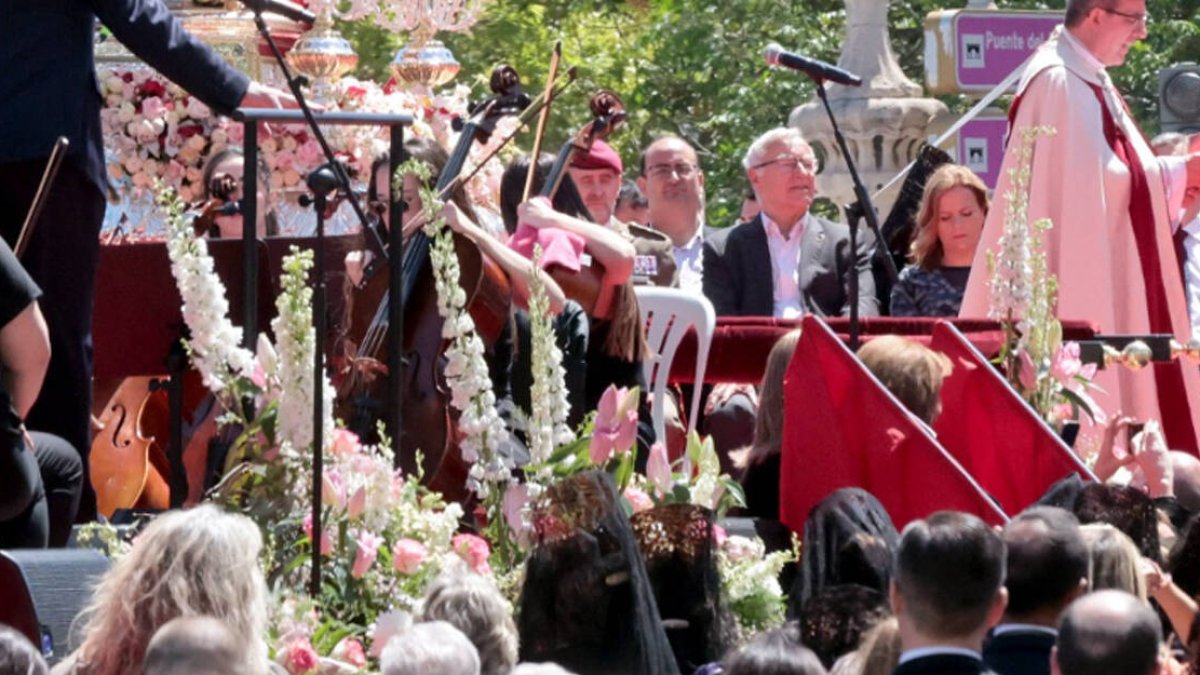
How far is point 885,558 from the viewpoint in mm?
6223

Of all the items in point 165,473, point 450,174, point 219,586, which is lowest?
point 165,473

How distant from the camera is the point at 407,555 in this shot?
6414 millimetres

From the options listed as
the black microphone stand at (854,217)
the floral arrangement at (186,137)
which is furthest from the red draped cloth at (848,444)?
the floral arrangement at (186,137)

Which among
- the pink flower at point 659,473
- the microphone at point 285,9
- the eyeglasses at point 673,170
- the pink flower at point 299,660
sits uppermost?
the microphone at point 285,9

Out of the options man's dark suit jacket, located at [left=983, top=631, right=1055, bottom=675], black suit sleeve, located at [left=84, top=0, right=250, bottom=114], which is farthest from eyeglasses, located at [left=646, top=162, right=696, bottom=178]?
man's dark suit jacket, located at [left=983, top=631, right=1055, bottom=675]

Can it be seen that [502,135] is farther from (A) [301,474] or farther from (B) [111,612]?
(B) [111,612]

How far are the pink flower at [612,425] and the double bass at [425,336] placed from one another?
1.04m

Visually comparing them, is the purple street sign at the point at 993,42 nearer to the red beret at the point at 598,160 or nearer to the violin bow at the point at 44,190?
the red beret at the point at 598,160

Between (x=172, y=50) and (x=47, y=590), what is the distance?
1.81 m

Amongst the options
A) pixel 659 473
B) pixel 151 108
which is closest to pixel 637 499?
pixel 659 473

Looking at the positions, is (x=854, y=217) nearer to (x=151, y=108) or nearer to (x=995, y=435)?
(x=995, y=435)

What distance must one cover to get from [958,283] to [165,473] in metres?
3.13

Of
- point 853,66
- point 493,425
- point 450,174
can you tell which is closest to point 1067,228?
point 450,174

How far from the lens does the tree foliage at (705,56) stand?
79.4 ft
